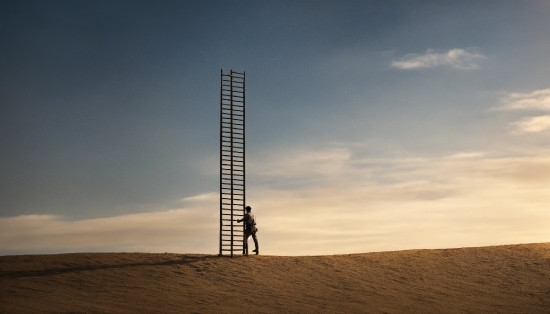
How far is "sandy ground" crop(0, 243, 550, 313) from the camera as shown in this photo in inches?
682

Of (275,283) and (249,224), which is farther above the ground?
(249,224)

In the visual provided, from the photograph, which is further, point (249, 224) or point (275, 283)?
point (249, 224)

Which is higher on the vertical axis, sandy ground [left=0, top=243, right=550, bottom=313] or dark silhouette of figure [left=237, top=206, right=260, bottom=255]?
dark silhouette of figure [left=237, top=206, right=260, bottom=255]

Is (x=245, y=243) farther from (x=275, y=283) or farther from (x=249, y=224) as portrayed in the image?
(x=275, y=283)

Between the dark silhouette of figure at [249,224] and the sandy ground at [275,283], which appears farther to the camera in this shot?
the dark silhouette of figure at [249,224]

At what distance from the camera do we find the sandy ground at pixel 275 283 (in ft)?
56.9

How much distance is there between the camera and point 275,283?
19906 mm

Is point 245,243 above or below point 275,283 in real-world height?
above

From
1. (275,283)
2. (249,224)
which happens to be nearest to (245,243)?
(249,224)

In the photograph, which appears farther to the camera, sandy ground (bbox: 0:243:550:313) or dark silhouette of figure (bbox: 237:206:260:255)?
dark silhouette of figure (bbox: 237:206:260:255)

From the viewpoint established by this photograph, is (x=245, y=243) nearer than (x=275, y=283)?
No

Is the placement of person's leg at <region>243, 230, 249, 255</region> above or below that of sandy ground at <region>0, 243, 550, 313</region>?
above

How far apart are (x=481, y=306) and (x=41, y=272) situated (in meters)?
14.9

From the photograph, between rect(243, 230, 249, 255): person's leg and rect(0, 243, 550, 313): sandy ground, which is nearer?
rect(0, 243, 550, 313): sandy ground
